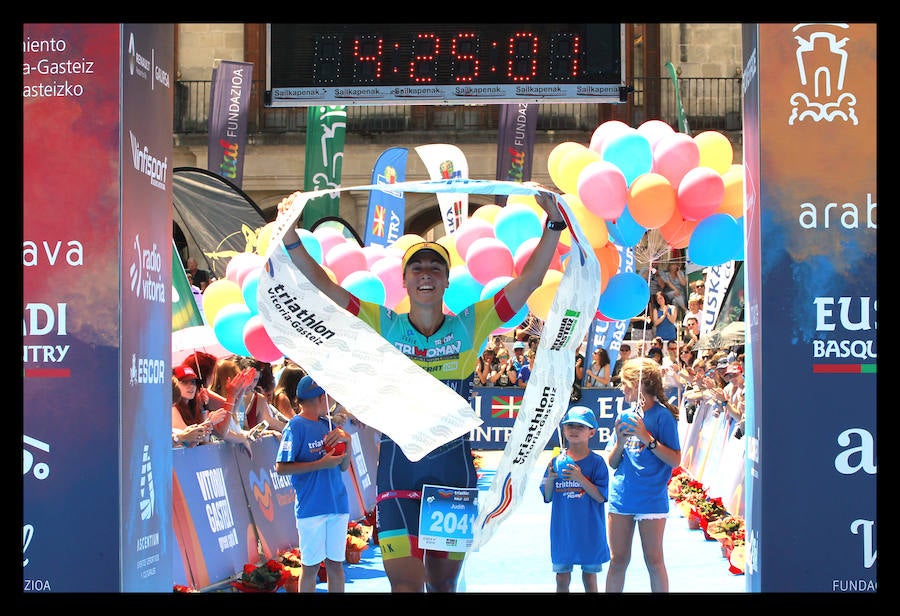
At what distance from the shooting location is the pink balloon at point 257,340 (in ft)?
29.3

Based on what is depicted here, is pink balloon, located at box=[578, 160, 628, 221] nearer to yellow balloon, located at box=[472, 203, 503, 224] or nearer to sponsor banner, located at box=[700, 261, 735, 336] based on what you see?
yellow balloon, located at box=[472, 203, 503, 224]

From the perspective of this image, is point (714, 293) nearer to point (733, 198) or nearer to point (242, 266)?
point (733, 198)

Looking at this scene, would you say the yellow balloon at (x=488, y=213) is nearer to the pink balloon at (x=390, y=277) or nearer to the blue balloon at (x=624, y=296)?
the pink balloon at (x=390, y=277)

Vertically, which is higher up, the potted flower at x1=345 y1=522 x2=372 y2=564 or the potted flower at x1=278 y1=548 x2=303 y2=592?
the potted flower at x1=278 y1=548 x2=303 y2=592

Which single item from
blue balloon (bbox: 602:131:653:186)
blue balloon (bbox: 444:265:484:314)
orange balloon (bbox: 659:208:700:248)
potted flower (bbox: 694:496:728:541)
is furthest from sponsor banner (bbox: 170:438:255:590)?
potted flower (bbox: 694:496:728:541)

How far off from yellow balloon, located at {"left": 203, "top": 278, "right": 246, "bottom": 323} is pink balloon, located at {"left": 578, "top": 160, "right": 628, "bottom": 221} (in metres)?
2.89

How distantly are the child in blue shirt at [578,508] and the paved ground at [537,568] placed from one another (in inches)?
60.8

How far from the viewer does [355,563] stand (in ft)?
34.3

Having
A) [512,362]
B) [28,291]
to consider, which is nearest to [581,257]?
[28,291]

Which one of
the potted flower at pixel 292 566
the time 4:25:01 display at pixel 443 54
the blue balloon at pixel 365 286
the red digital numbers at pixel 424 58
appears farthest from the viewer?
the blue balloon at pixel 365 286

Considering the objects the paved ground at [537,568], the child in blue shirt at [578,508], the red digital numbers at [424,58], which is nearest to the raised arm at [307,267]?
the child in blue shirt at [578,508]

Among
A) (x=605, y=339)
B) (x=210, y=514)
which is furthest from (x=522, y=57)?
(x=605, y=339)

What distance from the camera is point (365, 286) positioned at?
9273 mm

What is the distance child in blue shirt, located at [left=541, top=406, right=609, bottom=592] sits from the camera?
22.5ft
